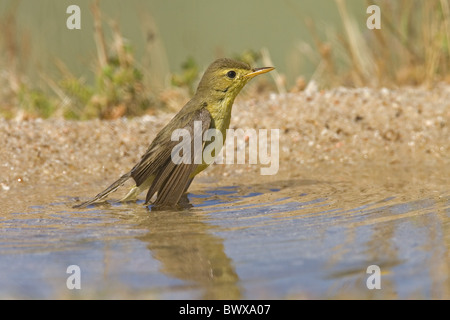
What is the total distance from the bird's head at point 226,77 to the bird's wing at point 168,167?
0.30 m

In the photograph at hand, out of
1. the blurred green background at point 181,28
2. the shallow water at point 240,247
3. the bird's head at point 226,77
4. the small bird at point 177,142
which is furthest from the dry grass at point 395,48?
the shallow water at point 240,247

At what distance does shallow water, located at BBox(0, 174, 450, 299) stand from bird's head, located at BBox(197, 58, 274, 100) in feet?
3.08

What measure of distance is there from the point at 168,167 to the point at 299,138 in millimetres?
2193

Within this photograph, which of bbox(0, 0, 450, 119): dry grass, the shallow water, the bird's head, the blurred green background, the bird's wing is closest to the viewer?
the shallow water

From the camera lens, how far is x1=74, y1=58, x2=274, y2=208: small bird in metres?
5.80

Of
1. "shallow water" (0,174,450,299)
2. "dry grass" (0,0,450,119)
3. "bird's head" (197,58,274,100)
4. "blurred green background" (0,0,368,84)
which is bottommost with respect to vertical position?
"shallow water" (0,174,450,299)

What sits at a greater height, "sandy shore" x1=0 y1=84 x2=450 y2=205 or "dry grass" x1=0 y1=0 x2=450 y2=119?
"dry grass" x1=0 y1=0 x2=450 y2=119

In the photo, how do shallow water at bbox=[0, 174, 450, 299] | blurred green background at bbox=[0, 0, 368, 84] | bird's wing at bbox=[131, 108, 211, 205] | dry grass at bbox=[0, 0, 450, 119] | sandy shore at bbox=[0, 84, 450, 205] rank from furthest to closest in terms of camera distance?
blurred green background at bbox=[0, 0, 368, 84]
dry grass at bbox=[0, 0, 450, 119]
sandy shore at bbox=[0, 84, 450, 205]
bird's wing at bbox=[131, 108, 211, 205]
shallow water at bbox=[0, 174, 450, 299]

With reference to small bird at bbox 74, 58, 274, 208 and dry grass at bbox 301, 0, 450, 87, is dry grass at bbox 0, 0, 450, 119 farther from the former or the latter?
small bird at bbox 74, 58, 274, 208

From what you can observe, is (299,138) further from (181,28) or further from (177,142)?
(181,28)

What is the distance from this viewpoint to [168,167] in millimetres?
5906

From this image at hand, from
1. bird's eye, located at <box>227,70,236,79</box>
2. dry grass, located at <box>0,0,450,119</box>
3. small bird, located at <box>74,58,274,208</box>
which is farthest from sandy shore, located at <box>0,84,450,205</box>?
bird's eye, located at <box>227,70,236,79</box>

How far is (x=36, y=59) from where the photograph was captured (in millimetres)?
9789
